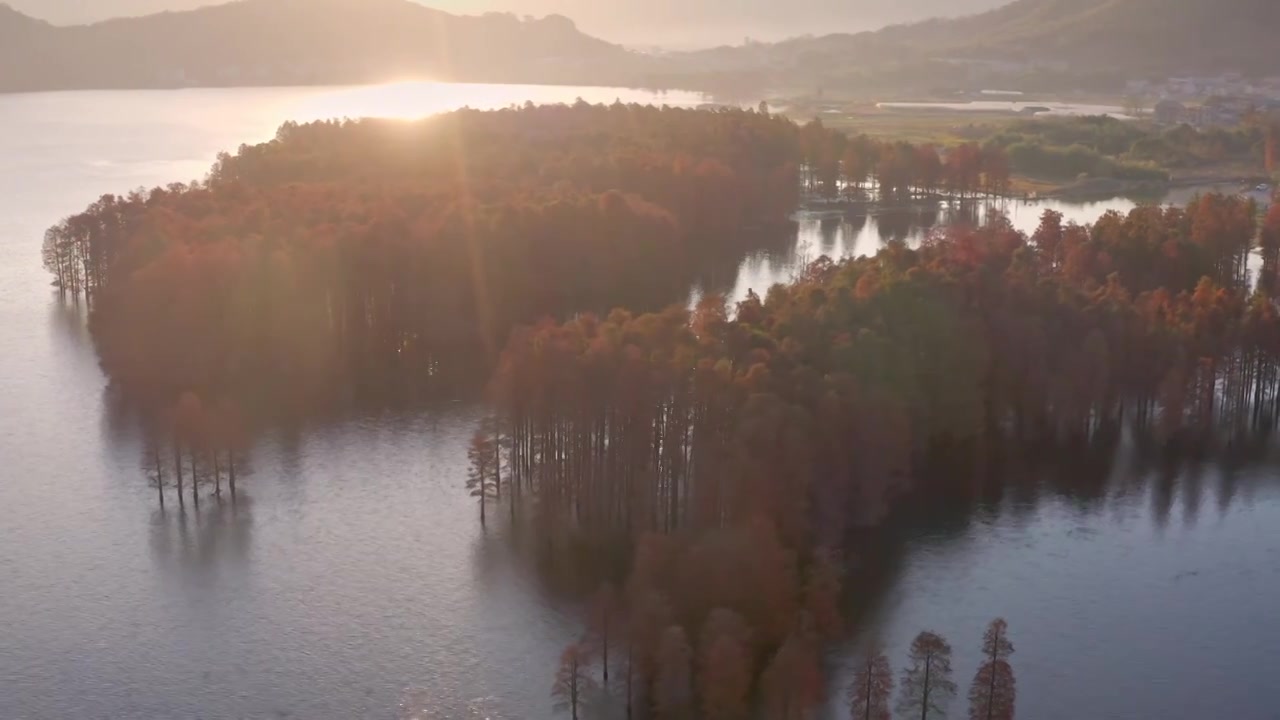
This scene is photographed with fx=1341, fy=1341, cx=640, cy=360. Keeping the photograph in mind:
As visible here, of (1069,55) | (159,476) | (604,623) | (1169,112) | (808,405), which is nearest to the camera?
(604,623)

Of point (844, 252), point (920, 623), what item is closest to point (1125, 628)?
point (920, 623)

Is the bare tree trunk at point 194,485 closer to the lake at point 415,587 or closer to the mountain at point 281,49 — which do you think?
the lake at point 415,587

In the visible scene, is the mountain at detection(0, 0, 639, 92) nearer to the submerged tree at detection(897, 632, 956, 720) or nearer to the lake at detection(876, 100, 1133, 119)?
the lake at detection(876, 100, 1133, 119)

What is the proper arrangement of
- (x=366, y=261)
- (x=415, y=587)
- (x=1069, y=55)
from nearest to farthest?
(x=415, y=587) → (x=366, y=261) → (x=1069, y=55)

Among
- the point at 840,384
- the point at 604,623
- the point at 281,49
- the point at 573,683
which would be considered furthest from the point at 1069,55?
the point at 573,683

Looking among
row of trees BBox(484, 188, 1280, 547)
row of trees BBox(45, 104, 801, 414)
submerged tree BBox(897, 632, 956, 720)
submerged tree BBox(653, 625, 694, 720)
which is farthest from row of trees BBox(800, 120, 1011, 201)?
submerged tree BBox(653, 625, 694, 720)

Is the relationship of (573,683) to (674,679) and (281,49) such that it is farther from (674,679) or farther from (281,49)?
(281,49)

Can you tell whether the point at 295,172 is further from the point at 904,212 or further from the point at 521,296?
the point at 904,212

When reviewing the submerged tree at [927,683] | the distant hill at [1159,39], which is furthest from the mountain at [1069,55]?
the submerged tree at [927,683]
